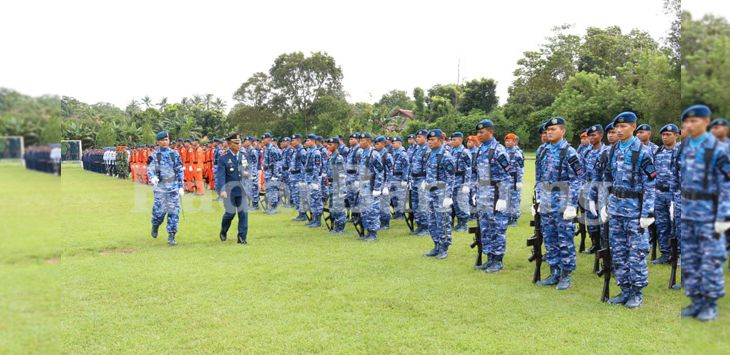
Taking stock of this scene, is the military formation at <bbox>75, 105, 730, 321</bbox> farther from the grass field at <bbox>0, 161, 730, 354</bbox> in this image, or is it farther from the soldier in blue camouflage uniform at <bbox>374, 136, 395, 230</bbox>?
the grass field at <bbox>0, 161, 730, 354</bbox>

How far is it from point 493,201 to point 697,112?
493cm

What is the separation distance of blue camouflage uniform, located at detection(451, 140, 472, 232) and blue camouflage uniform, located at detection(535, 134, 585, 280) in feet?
5.84

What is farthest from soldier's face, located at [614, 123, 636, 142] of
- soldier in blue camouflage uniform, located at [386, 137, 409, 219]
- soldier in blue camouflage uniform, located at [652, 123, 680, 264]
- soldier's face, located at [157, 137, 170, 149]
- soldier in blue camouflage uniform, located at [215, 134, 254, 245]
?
soldier's face, located at [157, 137, 170, 149]

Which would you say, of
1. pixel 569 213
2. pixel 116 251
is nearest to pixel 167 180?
pixel 116 251

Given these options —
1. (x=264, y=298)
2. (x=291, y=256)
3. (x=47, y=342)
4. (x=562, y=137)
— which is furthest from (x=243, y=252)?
(x=47, y=342)

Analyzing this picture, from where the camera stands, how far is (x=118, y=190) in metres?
18.5

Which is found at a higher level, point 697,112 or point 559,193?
point 697,112

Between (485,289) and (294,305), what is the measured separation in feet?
6.68

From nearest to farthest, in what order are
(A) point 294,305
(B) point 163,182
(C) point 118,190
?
(A) point 294,305, (B) point 163,182, (C) point 118,190

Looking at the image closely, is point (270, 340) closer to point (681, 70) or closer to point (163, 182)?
point (681, 70)

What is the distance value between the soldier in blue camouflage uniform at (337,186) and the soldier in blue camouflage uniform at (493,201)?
3.49 metres

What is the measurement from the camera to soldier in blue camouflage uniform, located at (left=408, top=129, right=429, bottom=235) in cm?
898

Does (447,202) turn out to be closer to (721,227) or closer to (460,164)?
(460,164)

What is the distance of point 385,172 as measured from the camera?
9.38 meters
